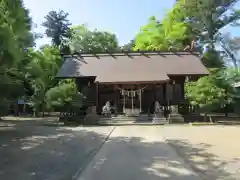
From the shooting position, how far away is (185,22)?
1633 inches

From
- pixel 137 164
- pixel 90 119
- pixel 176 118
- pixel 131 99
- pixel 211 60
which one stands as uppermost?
pixel 211 60

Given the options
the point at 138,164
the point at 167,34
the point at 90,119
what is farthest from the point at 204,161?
the point at 167,34

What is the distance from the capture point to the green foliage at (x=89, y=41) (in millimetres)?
54000

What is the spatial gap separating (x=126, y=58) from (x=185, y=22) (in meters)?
15.4

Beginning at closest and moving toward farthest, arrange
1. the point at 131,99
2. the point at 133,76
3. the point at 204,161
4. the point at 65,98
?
the point at 204,161 → the point at 65,98 → the point at 133,76 → the point at 131,99

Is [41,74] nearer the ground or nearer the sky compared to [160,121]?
nearer the sky

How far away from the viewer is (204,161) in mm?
9141

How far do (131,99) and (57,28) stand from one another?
98.2ft

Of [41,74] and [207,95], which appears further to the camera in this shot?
[41,74]

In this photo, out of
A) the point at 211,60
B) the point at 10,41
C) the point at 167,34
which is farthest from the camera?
the point at 167,34

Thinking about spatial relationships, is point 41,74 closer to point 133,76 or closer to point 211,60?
point 133,76

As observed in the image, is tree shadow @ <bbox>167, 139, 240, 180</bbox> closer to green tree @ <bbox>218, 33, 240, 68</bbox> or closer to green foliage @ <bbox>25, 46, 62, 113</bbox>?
green foliage @ <bbox>25, 46, 62, 113</bbox>

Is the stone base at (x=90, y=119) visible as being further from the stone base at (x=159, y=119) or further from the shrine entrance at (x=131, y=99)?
the stone base at (x=159, y=119)

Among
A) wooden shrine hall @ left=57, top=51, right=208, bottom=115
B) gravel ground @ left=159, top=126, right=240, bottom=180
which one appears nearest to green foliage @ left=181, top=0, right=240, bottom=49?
wooden shrine hall @ left=57, top=51, right=208, bottom=115
